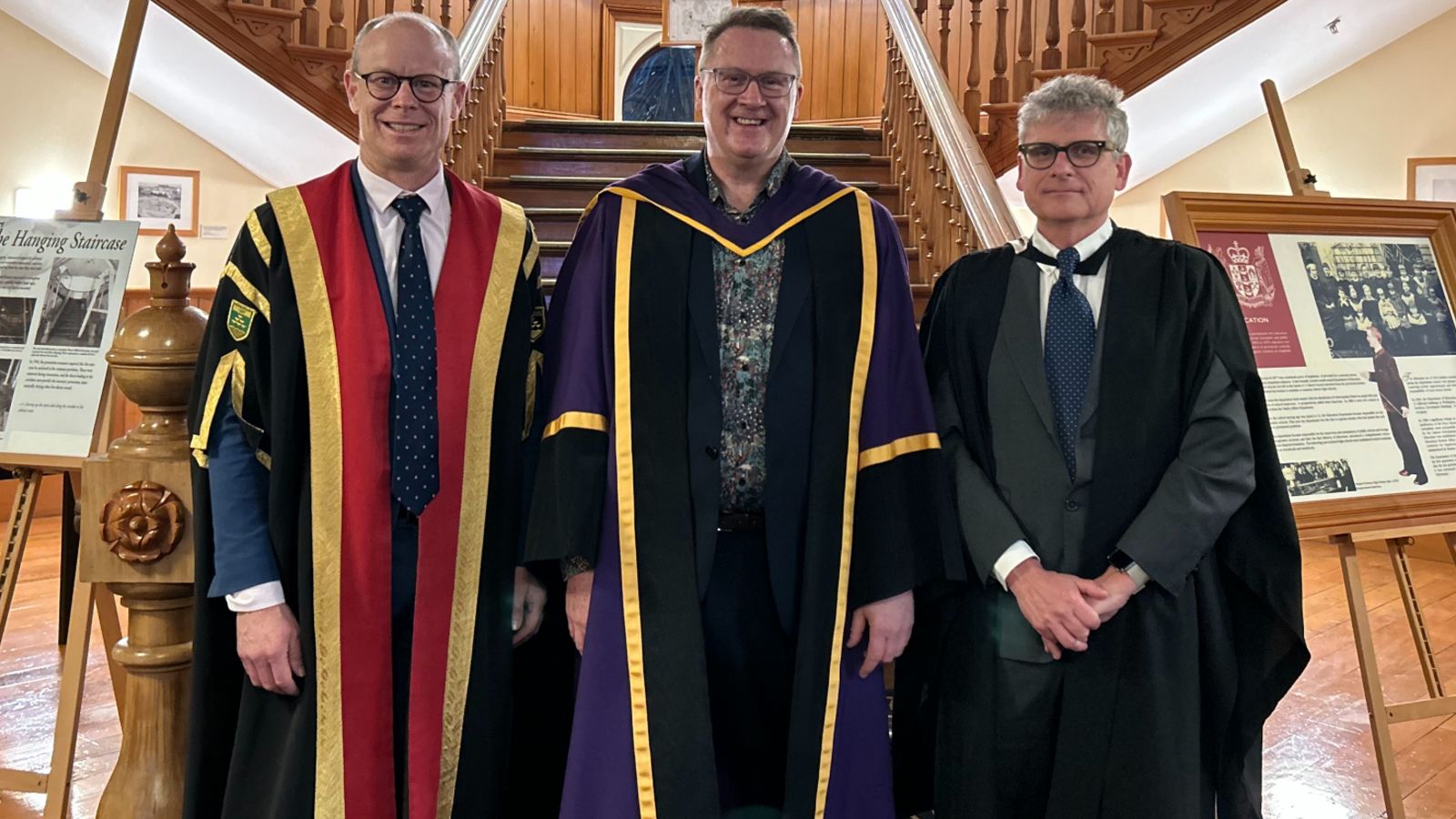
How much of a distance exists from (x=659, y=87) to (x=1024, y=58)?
371cm

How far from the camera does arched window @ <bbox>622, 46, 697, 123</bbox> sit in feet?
27.1

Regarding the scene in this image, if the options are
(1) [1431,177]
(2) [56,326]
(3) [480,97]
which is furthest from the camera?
(1) [1431,177]

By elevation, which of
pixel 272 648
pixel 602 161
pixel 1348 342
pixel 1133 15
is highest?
pixel 1133 15

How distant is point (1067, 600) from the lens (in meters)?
1.72

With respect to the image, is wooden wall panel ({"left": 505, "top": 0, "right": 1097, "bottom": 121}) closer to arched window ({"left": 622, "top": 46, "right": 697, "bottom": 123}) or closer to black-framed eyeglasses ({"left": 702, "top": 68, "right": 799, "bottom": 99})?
arched window ({"left": 622, "top": 46, "right": 697, "bottom": 123})

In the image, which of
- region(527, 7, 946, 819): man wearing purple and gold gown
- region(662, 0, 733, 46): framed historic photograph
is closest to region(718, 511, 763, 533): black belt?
region(527, 7, 946, 819): man wearing purple and gold gown

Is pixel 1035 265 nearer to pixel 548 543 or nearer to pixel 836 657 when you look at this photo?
pixel 836 657

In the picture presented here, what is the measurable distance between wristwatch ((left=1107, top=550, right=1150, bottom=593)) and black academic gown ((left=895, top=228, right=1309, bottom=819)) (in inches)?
0.7

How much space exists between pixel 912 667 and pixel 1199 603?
0.51m

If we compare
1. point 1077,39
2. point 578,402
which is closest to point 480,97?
point 1077,39

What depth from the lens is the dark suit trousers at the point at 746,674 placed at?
1777 mm

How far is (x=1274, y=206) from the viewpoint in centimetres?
265

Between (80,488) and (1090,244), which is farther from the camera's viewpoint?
(80,488)

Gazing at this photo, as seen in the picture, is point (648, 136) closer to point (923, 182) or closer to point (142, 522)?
point (923, 182)
